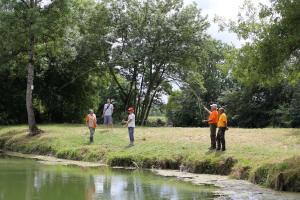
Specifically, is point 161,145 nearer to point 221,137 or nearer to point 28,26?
point 221,137

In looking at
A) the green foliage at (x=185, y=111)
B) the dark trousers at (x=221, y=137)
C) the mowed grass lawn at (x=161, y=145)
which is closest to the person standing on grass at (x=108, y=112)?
the mowed grass lawn at (x=161, y=145)

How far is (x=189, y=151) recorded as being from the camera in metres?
23.7

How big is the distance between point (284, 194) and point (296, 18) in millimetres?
5689

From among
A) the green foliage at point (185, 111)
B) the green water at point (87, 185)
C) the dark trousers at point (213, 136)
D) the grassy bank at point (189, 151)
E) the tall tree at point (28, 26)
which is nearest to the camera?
the green water at point (87, 185)

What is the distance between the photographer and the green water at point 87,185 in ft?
53.1

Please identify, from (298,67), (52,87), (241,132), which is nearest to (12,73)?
(52,87)

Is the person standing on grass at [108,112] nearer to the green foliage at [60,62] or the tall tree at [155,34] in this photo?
the green foliage at [60,62]

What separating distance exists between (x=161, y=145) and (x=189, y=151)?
2505 millimetres

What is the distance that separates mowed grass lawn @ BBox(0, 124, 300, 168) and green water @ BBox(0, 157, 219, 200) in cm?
251

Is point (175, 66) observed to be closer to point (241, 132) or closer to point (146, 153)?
point (241, 132)

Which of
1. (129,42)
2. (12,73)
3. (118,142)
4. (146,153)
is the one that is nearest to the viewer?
(146,153)

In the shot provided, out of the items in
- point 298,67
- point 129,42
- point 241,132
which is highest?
point 129,42

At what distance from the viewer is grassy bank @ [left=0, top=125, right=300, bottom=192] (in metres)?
18.6

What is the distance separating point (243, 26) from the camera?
23266 millimetres
